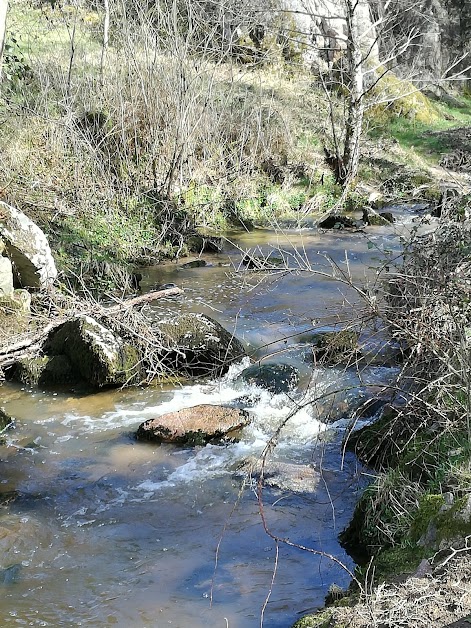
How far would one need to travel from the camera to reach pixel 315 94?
69.2ft

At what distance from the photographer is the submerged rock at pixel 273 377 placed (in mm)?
7580

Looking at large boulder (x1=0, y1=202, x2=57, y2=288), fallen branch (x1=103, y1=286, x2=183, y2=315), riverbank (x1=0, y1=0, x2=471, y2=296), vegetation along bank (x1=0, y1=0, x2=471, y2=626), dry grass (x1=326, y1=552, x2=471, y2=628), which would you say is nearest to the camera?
dry grass (x1=326, y1=552, x2=471, y2=628)

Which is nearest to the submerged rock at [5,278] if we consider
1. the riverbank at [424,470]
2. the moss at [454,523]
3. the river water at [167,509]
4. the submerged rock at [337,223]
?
the river water at [167,509]

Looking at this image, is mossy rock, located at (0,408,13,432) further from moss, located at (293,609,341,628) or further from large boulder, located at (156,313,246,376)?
moss, located at (293,609,341,628)

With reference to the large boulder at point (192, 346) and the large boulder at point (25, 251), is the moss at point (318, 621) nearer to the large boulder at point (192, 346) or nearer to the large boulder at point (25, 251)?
the large boulder at point (192, 346)

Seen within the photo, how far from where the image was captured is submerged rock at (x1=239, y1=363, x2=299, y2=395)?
24.9 feet

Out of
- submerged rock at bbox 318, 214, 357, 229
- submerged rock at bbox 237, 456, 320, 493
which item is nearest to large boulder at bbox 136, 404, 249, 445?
submerged rock at bbox 237, 456, 320, 493

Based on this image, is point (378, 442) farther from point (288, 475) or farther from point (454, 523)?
point (454, 523)

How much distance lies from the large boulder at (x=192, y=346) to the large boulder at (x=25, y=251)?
191 centimetres

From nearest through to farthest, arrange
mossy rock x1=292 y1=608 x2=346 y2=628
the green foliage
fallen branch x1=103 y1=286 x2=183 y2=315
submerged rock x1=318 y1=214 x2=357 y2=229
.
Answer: mossy rock x1=292 y1=608 x2=346 y2=628, fallen branch x1=103 y1=286 x2=183 y2=315, the green foliage, submerged rock x1=318 y1=214 x2=357 y2=229

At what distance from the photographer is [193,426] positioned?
656 centimetres

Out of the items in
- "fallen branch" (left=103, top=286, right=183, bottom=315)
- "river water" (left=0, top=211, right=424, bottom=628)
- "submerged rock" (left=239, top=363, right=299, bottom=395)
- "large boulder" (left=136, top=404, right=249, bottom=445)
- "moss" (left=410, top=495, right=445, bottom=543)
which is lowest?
"river water" (left=0, top=211, right=424, bottom=628)

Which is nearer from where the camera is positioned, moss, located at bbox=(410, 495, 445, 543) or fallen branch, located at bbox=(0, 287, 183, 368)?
moss, located at bbox=(410, 495, 445, 543)

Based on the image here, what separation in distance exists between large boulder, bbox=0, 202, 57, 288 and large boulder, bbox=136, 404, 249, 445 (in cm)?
314
